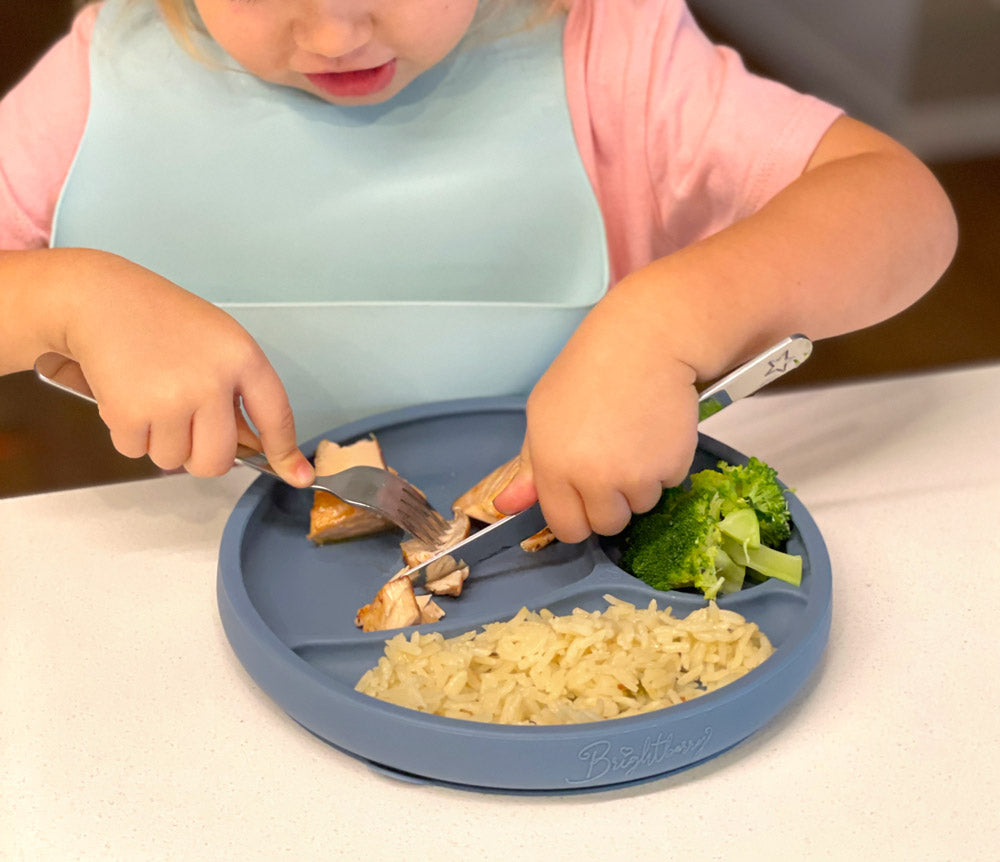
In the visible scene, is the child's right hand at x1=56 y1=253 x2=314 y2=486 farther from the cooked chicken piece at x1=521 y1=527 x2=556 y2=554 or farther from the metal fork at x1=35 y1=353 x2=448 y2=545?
the cooked chicken piece at x1=521 y1=527 x2=556 y2=554

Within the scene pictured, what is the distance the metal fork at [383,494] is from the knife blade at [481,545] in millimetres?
29

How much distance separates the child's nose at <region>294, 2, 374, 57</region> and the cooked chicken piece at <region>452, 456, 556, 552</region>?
1.27 ft

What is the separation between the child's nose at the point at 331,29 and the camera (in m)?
1.02

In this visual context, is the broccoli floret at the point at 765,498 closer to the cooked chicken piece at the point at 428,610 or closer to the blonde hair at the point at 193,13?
the cooked chicken piece at the point at 428,610

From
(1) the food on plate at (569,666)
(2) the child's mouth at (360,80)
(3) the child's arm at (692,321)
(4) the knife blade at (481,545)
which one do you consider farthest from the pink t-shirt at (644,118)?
(1) the food on plate at (569,666)

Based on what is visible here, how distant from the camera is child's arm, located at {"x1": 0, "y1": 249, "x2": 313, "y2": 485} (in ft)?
3.20

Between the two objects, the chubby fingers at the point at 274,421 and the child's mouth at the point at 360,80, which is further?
the child's mouth at the point at 360,80

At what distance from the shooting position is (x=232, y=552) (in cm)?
94

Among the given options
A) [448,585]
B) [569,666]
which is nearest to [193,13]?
[448,585]

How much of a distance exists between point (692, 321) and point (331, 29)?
398mm

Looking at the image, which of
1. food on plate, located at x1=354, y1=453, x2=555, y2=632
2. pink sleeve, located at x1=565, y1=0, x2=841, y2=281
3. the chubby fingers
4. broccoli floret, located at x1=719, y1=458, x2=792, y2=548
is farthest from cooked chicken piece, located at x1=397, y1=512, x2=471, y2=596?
pink sleeve, located at x1=565, y1=0, x2=841, y2=281

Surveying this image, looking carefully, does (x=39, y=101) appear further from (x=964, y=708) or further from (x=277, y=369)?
(x=964, y=708)

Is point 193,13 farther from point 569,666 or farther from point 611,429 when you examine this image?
point 569,666

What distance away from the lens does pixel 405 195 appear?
137 centimetres
